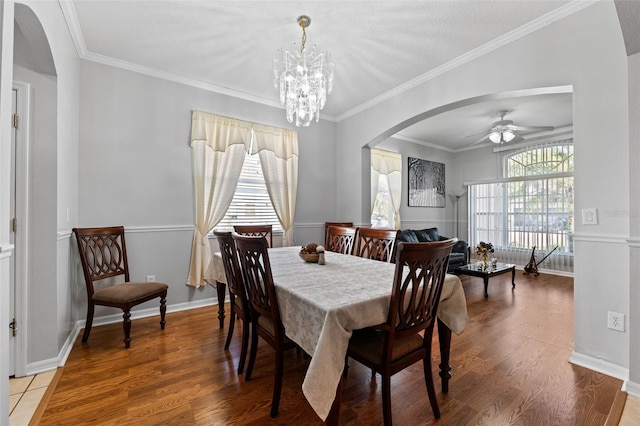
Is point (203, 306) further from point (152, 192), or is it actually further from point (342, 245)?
point (342, 245)

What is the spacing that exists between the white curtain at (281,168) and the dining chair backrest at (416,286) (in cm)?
273

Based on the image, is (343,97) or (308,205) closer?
(343,97)

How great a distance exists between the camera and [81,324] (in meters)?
2.80

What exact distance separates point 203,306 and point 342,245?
1909 mm

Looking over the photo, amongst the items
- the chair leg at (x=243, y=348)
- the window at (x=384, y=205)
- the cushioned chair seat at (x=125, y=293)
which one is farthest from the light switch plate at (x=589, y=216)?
the cushioned chair seat at (x=125, y=293)

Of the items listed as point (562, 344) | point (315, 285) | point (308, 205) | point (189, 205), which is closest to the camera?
point (315, 285)

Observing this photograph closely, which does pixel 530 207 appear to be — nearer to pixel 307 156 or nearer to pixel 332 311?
pixel 307 156

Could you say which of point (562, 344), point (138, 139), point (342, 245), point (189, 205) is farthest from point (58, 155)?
point (562, 344)

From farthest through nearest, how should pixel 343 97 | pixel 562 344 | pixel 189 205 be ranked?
pixel 343 97 < pixel 189 205 < pixel 562 344

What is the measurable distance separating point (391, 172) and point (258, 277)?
4.55 meters

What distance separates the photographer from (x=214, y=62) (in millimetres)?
3025

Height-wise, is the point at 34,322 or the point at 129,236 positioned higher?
the point at 129,236

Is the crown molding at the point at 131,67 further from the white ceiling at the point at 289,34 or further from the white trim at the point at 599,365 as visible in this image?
the white trim at the point at 599,365

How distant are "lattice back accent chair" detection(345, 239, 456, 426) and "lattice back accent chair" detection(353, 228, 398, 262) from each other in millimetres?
947
